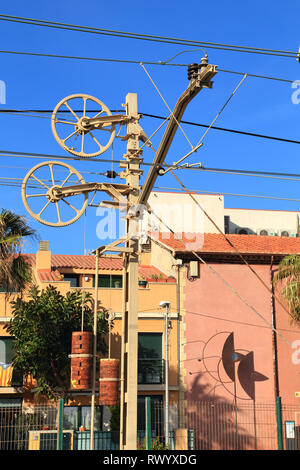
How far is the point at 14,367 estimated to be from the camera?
1128 inches

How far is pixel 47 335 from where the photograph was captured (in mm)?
28219

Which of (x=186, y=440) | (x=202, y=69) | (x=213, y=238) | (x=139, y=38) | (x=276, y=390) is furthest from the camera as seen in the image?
(x=213, y=238)

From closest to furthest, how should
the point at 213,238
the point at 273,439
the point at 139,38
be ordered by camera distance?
the point at 139,38, the point at 273,439, the point at 213,238

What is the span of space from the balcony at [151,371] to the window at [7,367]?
17.7 ft

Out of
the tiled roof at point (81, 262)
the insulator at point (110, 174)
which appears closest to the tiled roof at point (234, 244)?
the tiled roof at point (81, 262)

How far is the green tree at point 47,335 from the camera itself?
2802cm

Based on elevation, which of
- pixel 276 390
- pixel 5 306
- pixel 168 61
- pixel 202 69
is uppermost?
pixel 168 61

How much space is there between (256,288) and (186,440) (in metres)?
11.8

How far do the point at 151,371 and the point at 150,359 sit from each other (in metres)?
0.55

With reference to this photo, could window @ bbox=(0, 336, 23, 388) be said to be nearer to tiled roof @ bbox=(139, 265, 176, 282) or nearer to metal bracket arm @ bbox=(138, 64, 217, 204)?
tiled roof @ bbox=(139, 265, 176, 282)

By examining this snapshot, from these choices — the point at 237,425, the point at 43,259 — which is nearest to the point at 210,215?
the point at 43,259

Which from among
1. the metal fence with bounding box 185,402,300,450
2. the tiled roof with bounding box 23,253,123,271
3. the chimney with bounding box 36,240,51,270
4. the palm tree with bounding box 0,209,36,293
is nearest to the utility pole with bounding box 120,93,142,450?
the palm tree with bounding box 0,209,36,293

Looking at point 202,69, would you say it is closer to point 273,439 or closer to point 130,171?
point 130,171

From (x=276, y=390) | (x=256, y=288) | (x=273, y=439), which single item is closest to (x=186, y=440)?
(x=273, y=439)
